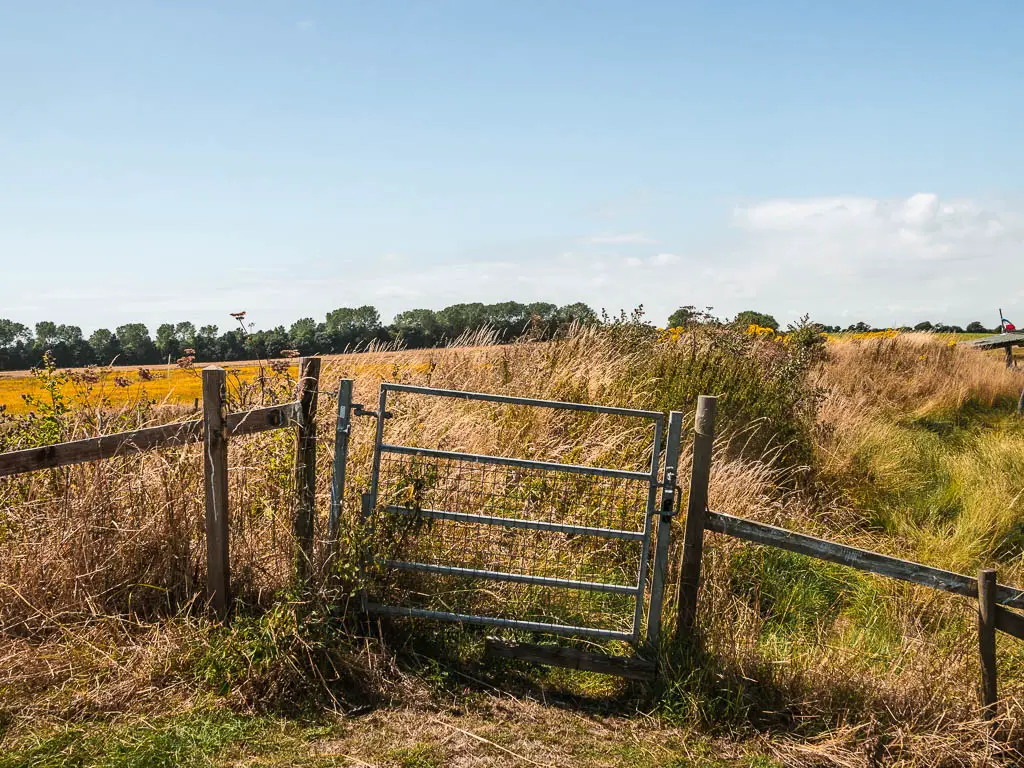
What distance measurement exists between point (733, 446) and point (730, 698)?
4795 millimetres

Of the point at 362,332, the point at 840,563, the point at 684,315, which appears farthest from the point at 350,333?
the point at 840,563

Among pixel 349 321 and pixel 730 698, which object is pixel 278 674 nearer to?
pixel 730 698

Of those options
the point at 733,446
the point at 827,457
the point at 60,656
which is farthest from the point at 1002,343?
the point at 60,656

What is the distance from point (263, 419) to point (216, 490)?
1.68 feet

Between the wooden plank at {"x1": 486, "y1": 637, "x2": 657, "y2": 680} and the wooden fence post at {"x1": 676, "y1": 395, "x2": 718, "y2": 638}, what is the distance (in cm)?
33

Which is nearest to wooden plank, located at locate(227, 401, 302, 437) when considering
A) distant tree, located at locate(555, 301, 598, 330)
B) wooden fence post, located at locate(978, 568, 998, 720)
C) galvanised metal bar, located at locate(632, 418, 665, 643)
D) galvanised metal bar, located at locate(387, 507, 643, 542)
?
galvanised metal bar, located at locate(387, 507, 643, 542)

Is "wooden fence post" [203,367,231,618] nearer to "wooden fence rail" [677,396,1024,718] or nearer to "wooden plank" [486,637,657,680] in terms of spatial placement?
"wooden plank" [486,637,657,680]

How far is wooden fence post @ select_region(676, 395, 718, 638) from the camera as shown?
14.5ft

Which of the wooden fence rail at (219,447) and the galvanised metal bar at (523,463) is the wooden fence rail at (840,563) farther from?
the wooden fence rail at (219,447)

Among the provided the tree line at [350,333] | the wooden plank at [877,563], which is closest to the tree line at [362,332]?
the tree line at [350,333]

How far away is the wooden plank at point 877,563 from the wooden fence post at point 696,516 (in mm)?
208

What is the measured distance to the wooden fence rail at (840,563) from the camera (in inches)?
159

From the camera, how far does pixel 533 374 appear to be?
9195 mm

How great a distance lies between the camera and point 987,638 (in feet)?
13.3
